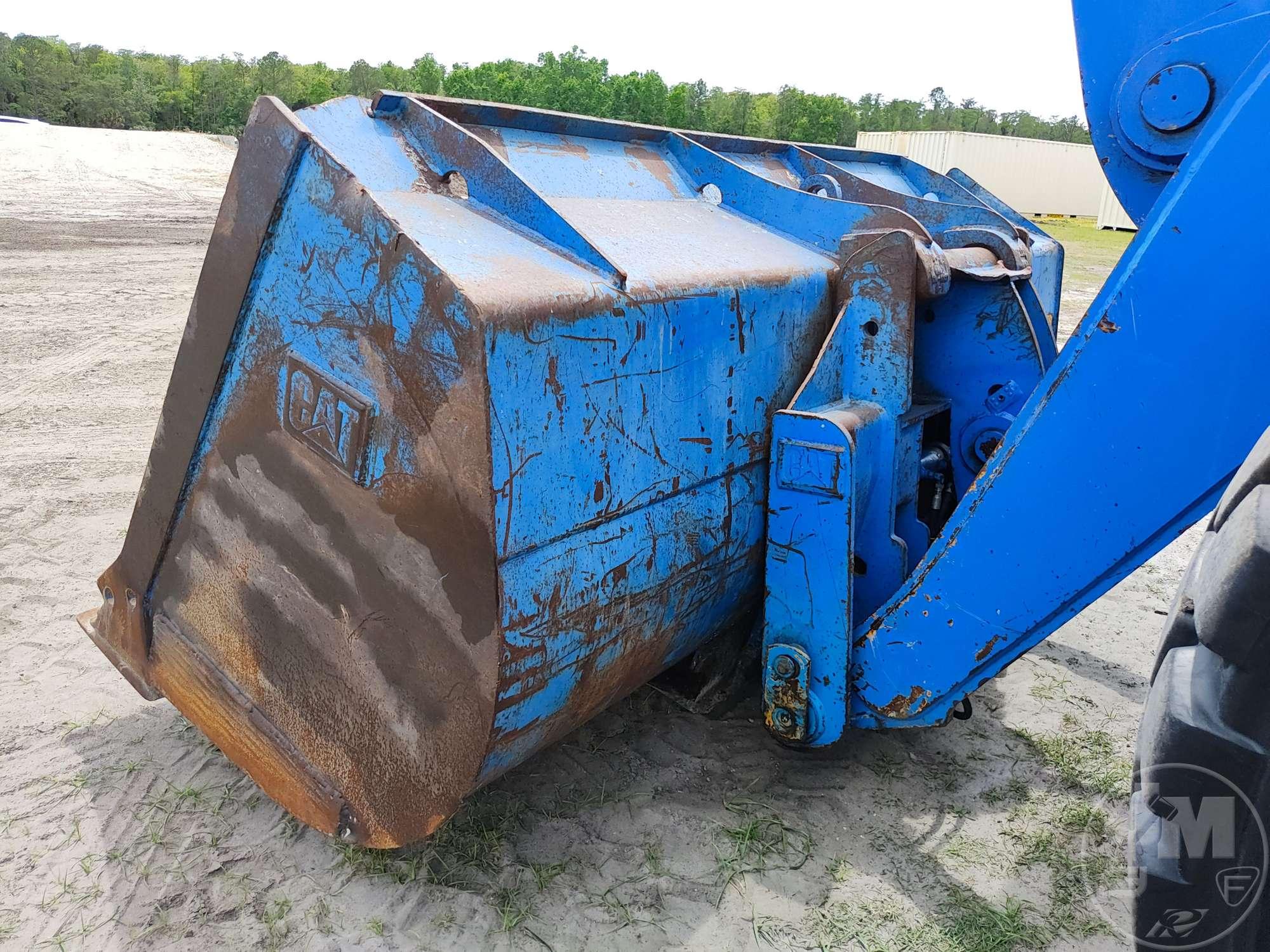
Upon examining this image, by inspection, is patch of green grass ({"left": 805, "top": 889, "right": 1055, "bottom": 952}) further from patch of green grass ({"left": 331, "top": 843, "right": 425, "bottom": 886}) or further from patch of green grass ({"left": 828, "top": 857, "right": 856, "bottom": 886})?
patch of green grass ({"left": 331, "top": 843, "right": 425, "bottom": 886})

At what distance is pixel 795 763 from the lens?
2.71 metres

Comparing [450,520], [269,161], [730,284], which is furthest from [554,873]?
[269,161]

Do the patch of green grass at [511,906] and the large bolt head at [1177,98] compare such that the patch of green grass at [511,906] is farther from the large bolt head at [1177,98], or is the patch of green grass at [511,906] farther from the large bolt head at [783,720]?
the large bolt head at [1177,98]

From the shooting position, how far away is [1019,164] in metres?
33.7

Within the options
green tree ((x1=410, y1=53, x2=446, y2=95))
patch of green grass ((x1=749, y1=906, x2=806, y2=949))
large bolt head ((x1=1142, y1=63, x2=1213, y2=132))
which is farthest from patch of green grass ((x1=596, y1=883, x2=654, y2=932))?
green tree ((x1=410, y1=53, x2=446, y2=95))

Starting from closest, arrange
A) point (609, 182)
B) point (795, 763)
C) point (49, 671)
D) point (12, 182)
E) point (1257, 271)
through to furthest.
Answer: point (1257, 271) → point (609, 182) → point (795, 763) → point (49, 671) → point (12, 182)

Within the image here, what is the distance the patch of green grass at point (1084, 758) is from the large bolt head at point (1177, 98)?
1.77 metres

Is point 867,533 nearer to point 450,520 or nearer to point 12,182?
point 450,520

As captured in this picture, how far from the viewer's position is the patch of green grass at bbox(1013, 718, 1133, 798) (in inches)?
107

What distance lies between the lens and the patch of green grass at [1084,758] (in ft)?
8.93

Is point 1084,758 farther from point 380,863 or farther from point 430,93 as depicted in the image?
point 430,93

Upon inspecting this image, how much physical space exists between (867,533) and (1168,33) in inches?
47.2

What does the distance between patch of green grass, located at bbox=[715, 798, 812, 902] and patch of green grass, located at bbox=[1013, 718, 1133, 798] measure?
0.89m

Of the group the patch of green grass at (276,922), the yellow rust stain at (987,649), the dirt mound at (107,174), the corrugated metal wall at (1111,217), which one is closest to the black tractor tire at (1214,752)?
the yellow rust stain at (987,649)
